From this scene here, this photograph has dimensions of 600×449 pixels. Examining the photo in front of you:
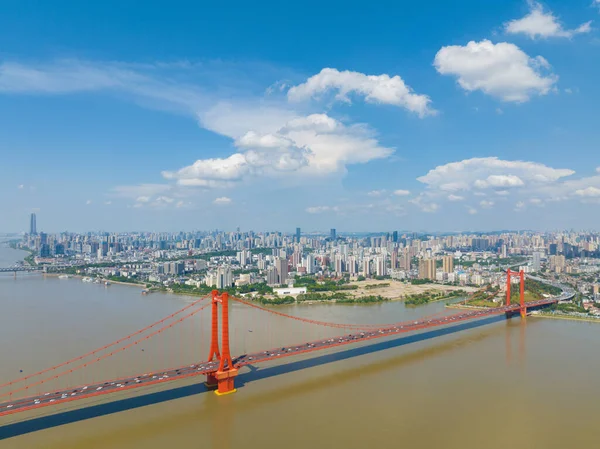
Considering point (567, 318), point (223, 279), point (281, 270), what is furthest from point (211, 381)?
point (281, 270)

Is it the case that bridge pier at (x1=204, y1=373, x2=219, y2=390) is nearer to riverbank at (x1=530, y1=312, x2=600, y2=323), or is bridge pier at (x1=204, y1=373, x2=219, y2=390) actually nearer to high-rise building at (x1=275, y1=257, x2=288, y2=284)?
riverbank at (x1=530, y1=312, x2=600, y2=323)

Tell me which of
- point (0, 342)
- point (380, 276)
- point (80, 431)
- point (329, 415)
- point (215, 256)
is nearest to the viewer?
point (80, 431)

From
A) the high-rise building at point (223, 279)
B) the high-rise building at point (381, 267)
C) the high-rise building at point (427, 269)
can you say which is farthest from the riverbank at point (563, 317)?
the high-rise building at point (223, 279)

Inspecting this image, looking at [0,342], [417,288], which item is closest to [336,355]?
[0,342]

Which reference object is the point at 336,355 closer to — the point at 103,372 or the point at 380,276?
the point at 103,372

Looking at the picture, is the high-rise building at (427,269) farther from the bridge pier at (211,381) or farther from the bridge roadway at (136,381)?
the bridge pier at (211,381)
